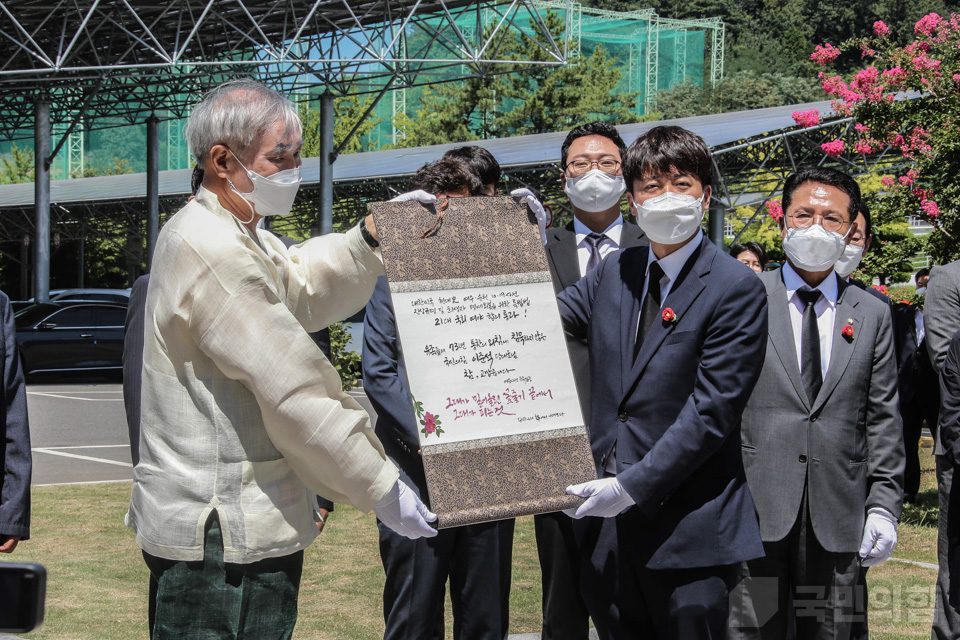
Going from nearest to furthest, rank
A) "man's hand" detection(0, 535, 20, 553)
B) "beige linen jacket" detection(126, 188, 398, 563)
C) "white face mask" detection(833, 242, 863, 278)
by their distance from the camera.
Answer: "beige linen jacket" detection(126, 188, 398, 563) < "man's hand" detection(0, 535, 20, 553) < "white face mask" detection(833, 242, 863, 278)

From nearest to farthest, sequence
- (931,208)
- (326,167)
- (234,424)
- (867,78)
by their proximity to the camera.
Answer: (234,424), (931,208), (867,78), (326,167)

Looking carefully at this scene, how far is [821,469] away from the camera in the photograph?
401cm

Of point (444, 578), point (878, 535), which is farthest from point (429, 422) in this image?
point (878, 535)

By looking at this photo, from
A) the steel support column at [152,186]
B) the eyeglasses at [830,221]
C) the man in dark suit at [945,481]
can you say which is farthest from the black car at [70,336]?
the eyeglasses at [830,221]

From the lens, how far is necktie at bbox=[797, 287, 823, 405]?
13.4ft

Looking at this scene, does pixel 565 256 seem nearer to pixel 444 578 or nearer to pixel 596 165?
pixel 596 165

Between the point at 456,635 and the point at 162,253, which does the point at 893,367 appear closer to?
the point at 456,635

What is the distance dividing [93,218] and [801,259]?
3488cm

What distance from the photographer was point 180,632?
273 centimetres

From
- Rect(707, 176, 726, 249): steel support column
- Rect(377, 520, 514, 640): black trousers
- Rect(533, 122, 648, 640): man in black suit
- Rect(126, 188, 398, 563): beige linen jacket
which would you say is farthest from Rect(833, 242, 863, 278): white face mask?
Rect(707, 176, 726, 249): steel support column

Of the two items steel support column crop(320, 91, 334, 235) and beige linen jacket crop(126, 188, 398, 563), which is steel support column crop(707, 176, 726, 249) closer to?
steel support column crop(320, 91, 334, 235)

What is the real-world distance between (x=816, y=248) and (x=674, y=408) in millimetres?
1471

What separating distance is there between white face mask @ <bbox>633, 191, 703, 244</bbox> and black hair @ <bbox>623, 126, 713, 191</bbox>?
9 centimetres

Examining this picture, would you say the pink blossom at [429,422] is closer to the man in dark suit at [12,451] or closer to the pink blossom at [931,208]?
the man in dark suit at [12,451]
